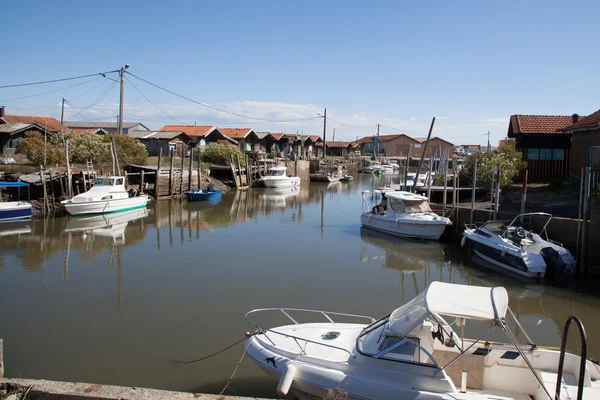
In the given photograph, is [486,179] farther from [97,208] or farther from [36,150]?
[36,150]

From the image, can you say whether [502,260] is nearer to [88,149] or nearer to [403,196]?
[403,196]

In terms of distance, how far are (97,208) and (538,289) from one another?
2116cm

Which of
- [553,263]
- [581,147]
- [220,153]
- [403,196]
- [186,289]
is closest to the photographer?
[186,289]

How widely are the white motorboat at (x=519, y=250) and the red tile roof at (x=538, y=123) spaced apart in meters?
13.0

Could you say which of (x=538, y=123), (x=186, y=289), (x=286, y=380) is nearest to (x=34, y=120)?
(x=186, y=289)

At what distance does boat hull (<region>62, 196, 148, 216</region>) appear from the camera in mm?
25188

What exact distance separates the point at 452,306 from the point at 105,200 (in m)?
Result: 23.1

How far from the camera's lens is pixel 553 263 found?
1459 centimetres

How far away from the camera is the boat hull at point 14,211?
905 inches

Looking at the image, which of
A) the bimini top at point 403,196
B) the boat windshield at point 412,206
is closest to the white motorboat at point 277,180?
the bimini top at point 403,196

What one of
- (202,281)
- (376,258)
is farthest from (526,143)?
(202,281)

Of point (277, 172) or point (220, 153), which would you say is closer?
point (277, 172)

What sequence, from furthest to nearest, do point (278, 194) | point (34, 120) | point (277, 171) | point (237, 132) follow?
point (237, 132) → point (277, 171) → point (34, 120) → point (278, 194)

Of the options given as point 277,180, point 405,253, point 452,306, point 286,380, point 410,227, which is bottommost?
point 405,253
